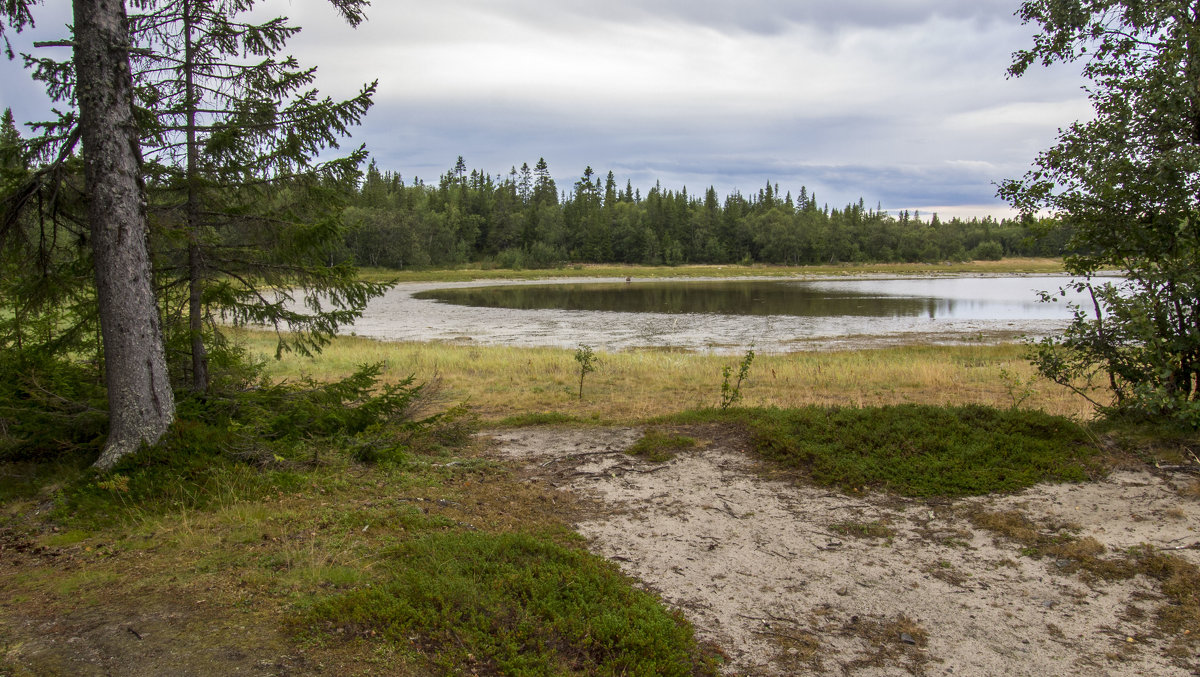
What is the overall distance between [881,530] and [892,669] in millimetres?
2274

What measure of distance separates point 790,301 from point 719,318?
14387 millimetres

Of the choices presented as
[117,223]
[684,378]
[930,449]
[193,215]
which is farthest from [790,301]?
[117,223]

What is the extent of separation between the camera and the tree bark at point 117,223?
6250 millimetres

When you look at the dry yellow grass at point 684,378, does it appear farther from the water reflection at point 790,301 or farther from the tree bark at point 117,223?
the water reflection at point 790,301

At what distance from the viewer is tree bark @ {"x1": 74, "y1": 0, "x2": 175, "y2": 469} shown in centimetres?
625

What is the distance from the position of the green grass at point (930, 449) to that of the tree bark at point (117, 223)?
7.15 m

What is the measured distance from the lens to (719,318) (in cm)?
3984

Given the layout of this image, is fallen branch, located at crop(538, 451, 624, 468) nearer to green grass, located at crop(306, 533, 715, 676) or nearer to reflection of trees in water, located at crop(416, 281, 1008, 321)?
green grass, located at crop(306, 533, 715, 676)

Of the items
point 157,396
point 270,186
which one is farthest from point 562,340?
point 157,396

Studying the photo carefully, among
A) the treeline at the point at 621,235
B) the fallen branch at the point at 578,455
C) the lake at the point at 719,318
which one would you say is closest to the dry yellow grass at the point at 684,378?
the fallen branch at the point at 578,455

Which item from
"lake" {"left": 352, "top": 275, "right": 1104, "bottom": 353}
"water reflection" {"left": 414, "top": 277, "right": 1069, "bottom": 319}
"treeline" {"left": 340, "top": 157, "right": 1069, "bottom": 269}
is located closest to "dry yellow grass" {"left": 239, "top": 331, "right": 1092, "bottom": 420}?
"lake" {"left": 352, "top": 275, "right": 1104, "bottom": 353}

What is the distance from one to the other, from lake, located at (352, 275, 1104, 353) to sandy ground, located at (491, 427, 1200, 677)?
52.6ft

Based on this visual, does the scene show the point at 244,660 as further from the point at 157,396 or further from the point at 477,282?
the point at 477,282

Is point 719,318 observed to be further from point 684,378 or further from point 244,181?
point 244,181
